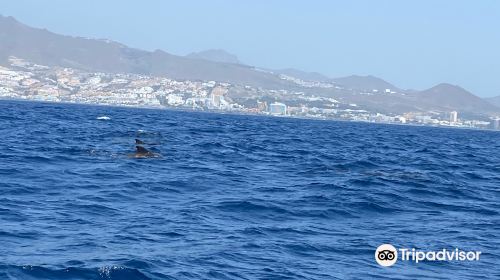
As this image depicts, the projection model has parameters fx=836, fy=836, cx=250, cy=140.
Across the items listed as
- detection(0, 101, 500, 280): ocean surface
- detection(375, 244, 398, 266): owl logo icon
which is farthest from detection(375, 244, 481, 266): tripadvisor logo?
detection(0, 101, 500, 280): ocean surface

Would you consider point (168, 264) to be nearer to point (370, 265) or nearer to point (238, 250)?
point (238, 250)

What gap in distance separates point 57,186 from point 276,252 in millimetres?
11762

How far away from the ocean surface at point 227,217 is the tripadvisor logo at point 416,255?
0.27 m

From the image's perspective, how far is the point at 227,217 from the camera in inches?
931

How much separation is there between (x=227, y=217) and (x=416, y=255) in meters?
6.22

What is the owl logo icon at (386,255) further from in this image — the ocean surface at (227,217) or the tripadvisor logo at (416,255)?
the ocean surface at (227,217)

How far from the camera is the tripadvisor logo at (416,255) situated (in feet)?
62.1

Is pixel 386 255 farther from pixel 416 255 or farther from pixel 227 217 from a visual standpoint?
pixel 227 217

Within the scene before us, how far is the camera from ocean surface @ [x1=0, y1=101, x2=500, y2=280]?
17.6 meters

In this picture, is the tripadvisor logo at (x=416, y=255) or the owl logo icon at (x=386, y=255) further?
the tripadvisor logo at (x=416, y=255)

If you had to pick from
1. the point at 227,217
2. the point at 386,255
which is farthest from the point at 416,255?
the point at 227,217

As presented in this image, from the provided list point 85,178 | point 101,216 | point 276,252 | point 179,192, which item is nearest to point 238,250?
point 276,252

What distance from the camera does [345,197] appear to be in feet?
95.6

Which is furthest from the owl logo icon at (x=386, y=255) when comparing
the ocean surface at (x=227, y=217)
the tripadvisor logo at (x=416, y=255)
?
the ocean surface at (x=227, y=217)
